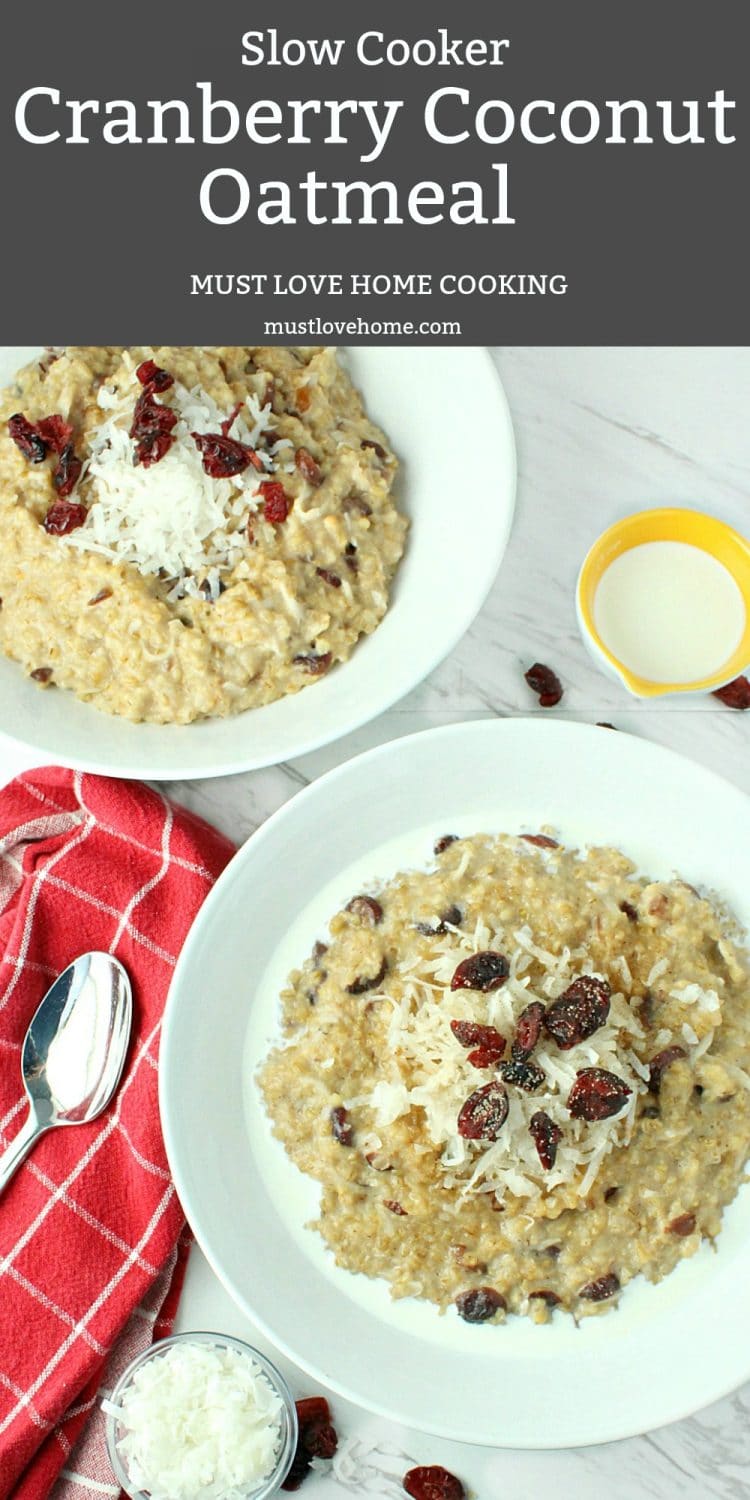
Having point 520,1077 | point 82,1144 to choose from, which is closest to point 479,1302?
point 520,1077

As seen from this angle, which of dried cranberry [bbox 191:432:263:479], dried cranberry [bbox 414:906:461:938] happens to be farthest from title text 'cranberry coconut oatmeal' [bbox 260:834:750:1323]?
dried cranberry [bbox 191:432:263:479]

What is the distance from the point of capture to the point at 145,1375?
3.05m

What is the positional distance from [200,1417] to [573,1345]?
87 centimetres

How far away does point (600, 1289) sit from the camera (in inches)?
116

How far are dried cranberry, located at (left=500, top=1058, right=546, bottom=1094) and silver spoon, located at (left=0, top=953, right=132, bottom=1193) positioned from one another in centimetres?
101

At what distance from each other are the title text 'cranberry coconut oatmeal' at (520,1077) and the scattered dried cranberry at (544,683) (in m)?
0.45

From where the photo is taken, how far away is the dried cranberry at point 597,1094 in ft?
8.95

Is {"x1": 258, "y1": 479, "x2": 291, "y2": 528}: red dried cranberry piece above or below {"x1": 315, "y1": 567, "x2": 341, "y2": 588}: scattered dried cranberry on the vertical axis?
above

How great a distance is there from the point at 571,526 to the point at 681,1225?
1743 millimetres

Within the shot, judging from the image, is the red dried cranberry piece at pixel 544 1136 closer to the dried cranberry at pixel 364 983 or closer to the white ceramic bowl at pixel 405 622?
the dried cranberry at pixel 364 983

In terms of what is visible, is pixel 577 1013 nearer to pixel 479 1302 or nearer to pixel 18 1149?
pixel 479 1302

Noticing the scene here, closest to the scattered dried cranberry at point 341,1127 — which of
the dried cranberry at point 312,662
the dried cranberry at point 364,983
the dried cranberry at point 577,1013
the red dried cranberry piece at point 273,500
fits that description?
the dried cranberry at point 364,983

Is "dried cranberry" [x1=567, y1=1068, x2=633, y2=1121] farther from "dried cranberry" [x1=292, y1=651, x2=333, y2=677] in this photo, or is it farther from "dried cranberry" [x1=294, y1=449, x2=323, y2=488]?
"dried cranberry" [x1=294, y1=449, x2=323, y2=488]

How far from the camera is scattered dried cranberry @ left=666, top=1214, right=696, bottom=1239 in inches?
116
